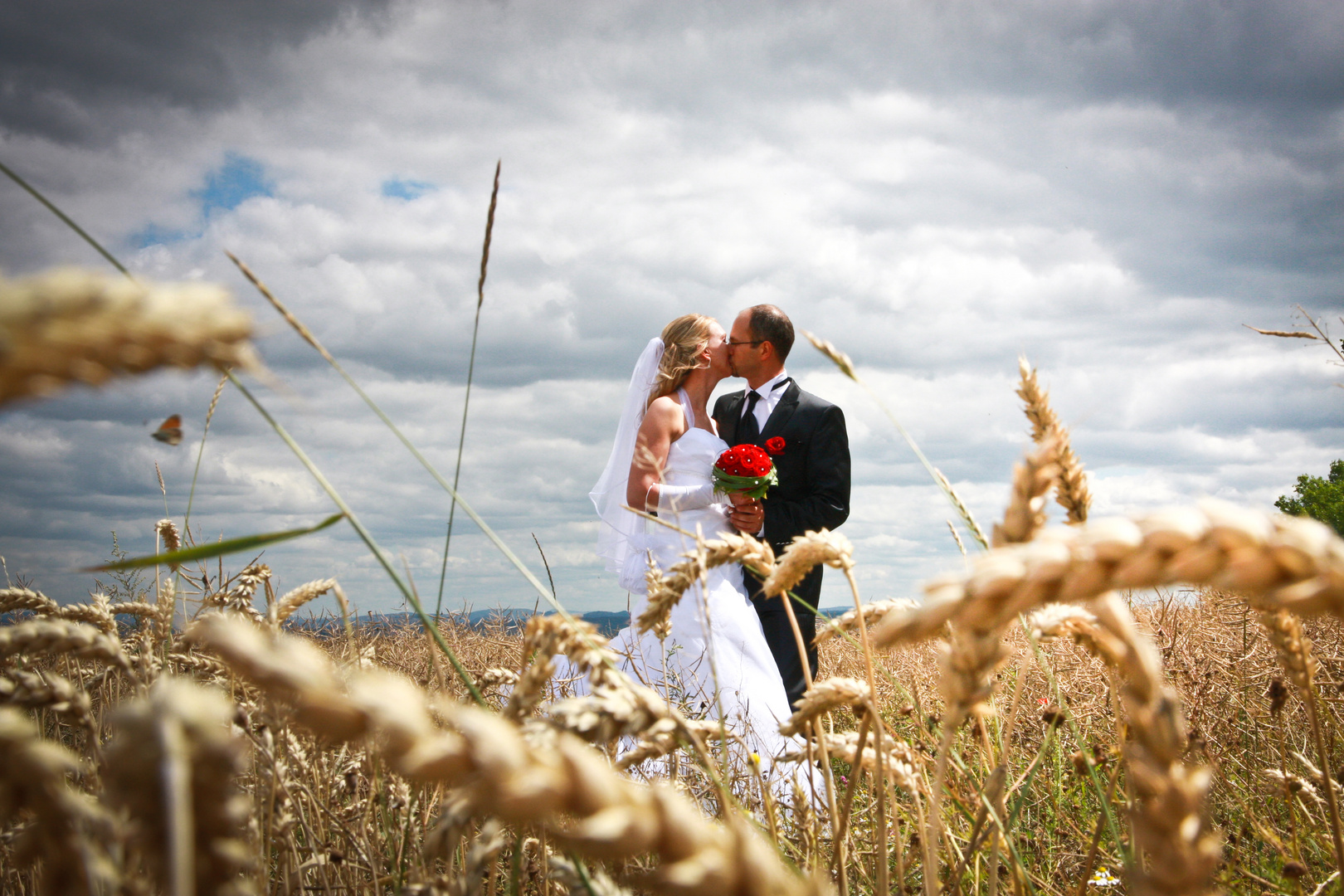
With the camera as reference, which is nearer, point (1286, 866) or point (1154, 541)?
point (1154, 541)

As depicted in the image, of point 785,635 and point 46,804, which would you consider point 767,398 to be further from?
point 46,804

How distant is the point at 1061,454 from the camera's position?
124 centimetres

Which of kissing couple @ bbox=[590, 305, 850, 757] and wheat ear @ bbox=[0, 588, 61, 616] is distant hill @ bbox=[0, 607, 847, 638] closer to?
kissing couple @ bbox=[590, 305, 850, 757]

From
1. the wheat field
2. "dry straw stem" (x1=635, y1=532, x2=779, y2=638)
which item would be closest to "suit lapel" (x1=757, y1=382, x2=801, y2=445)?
the wheat field

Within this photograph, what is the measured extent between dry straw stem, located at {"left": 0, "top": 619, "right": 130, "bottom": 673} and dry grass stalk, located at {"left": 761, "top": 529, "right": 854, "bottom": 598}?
3.75ft

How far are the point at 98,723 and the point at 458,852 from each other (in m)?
1.87

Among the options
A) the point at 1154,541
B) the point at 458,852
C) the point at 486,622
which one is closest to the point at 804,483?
the point at 486,622

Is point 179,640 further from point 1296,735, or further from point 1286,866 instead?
point 1296,735

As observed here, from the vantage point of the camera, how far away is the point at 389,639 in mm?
6562

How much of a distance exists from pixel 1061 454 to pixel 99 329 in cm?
128

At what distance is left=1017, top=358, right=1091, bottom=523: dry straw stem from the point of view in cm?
125

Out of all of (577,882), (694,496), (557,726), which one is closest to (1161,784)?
(557,726)

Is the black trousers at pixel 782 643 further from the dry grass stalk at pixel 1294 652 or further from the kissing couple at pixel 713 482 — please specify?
the dry grass stalk at pixel 1294 652

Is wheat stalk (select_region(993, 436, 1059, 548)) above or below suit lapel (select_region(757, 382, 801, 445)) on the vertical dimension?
below
